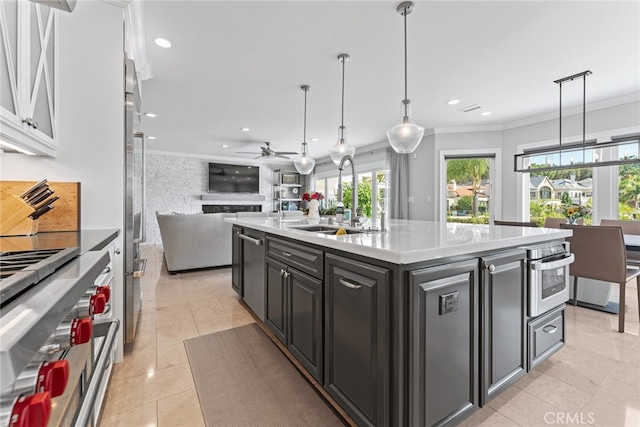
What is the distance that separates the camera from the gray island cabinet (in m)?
1.12

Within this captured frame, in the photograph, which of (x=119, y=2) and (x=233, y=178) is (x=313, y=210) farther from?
(x=233, y=178)

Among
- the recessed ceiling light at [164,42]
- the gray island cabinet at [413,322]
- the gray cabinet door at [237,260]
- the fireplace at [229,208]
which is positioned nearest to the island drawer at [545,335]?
the gray island cabinet at [413,322]

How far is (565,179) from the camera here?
4.44 meters

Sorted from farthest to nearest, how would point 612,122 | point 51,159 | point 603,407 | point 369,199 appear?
point 369,199 < point 612,122 < point 51,159 < point 603,407

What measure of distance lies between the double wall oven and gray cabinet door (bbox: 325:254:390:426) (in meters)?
0.91

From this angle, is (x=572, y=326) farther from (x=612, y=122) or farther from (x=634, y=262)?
(x=612, y=122)

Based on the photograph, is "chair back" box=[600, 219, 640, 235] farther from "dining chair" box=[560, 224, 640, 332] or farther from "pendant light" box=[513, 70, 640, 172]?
"dining chair" box=[560, 224, 640, 332]

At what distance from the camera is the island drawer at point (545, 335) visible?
1650mm

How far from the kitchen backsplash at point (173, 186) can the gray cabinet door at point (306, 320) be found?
7.01 meters

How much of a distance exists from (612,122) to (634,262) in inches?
86.3

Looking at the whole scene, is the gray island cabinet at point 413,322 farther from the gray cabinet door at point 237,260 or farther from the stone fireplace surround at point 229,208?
the stone fireplace surround at point 229,208

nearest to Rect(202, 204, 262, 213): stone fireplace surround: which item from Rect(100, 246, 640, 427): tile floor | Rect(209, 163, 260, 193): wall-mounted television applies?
Rect(209, 163, 260, 193): wall-mounted television

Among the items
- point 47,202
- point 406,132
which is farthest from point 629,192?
point 47,202

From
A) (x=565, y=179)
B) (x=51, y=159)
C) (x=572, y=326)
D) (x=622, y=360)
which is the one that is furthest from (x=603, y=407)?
(x=565, y=179)
